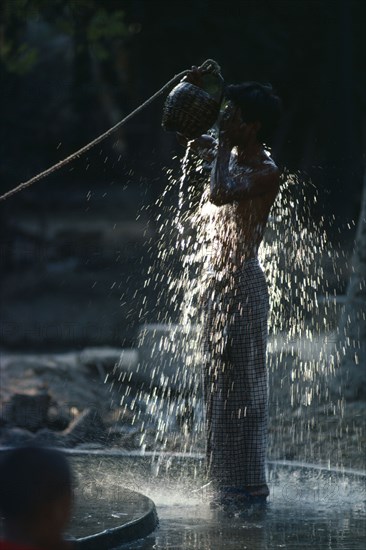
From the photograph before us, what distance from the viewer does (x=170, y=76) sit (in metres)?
21.3

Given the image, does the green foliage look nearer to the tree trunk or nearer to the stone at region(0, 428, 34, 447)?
the tree trunk

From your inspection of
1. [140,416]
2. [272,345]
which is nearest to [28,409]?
[140,416]

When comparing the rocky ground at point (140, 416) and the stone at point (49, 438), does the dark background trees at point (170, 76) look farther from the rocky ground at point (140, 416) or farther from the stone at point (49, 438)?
the stone at point (49, 438)

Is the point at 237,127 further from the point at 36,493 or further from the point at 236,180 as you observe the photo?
the point at 36,493

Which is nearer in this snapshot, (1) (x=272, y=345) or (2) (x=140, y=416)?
(2) (x=140, y=416)

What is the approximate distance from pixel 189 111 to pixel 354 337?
411 cm

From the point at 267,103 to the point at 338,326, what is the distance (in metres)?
4.44

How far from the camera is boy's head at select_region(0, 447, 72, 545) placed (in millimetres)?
2883

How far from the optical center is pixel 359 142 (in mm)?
20484

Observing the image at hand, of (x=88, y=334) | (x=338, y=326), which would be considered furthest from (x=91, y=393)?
(x=88, y=334)

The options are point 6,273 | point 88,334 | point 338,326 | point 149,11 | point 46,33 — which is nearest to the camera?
point 338,326

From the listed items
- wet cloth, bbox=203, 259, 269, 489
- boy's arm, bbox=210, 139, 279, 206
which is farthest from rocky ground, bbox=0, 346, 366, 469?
boy's arm, bbox=210, 139, 279, 206

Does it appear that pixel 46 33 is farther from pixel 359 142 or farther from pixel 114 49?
pixel 359 142

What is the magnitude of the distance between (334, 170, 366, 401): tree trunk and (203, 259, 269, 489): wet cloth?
3.62 m
